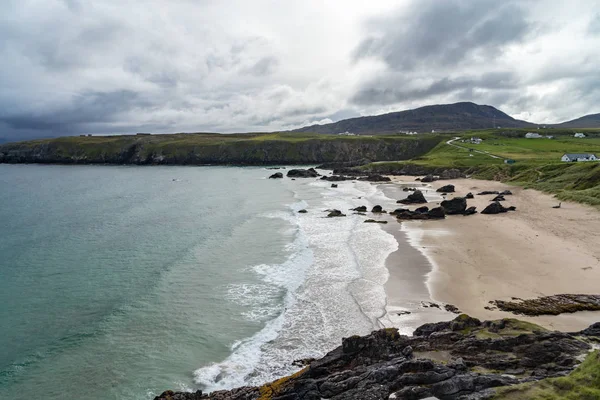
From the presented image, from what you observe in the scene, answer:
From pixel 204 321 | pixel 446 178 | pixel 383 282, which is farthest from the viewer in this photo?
pixel 446 178

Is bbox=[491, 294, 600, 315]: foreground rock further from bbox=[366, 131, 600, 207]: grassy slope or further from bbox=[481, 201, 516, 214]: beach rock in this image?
bbox=[366, 131, 600, 207]: grassy slope

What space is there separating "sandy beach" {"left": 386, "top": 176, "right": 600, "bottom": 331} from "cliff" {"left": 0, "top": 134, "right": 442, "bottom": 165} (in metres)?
123

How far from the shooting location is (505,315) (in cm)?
2075

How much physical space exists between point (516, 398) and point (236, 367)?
1177cm

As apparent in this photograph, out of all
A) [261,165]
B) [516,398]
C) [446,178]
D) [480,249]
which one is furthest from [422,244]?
[261,165]

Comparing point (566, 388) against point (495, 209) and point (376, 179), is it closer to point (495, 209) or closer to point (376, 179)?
point (495, 209)

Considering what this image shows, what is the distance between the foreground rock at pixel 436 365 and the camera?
11.8 m

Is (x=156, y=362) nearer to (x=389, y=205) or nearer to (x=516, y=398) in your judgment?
(x=516, y=398)

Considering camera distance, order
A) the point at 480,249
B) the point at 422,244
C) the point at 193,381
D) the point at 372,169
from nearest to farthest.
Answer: the point at 193,381 → the point at 480,249 → the point at 422,244 → the point at 372,169

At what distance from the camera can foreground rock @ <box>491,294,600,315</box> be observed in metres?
20.7

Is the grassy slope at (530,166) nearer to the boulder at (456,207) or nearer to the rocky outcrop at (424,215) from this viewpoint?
the boulder at (456,207)

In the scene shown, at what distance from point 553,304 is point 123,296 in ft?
88.1

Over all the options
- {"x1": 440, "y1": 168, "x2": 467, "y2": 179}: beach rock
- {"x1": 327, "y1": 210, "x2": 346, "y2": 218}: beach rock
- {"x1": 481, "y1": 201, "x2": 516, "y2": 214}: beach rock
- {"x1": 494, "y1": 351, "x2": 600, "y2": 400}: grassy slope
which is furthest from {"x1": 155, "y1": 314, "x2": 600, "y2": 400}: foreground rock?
{"x1": 440, "y1": 168, "x2": 467, "y2": 179}: beach rock

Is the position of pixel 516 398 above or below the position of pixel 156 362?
above
